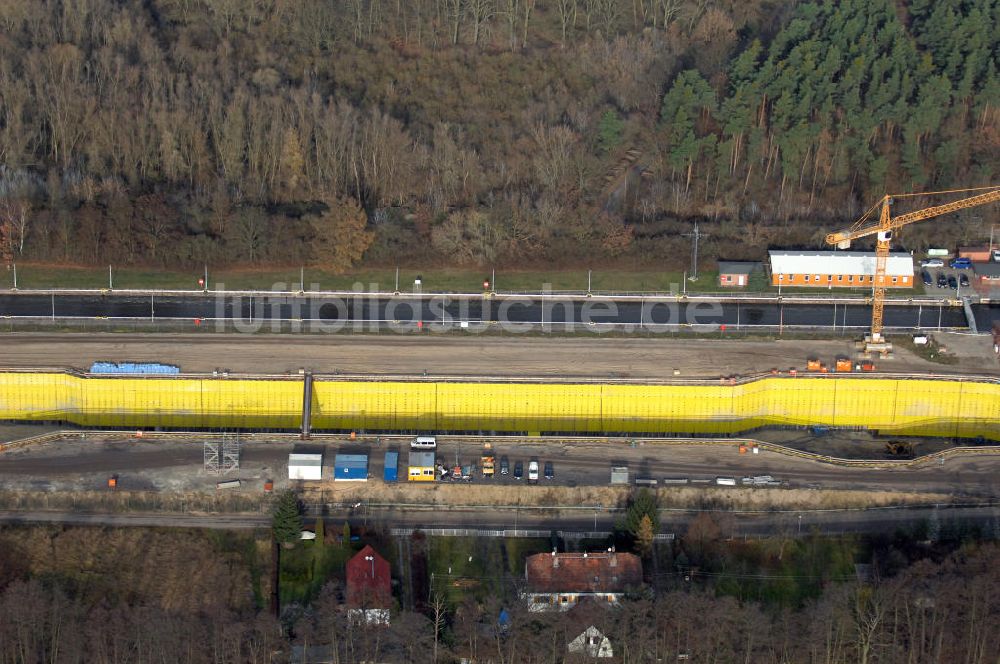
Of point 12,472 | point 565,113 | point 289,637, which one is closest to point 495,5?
point 565,113

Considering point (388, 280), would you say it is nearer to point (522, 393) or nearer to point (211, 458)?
point (522, 393)

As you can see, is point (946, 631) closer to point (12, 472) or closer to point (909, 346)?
point (909, 346)

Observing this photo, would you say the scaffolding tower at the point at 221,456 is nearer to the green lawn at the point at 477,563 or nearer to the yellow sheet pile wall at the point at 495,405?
the yellow sheet pile wall at the point at 495,405

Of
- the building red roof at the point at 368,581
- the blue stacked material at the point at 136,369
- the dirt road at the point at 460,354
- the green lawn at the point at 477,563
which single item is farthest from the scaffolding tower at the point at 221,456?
the green lawn at the point at 477,563

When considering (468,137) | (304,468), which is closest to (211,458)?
(304,468)

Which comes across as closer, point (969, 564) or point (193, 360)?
point (969, 564)

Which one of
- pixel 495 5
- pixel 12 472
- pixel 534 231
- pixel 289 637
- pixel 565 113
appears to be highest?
pixel 495 5

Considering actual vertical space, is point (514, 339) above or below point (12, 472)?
above
